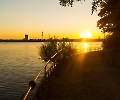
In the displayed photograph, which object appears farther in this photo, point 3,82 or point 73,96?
point 3,82

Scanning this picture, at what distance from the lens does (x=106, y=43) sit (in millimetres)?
45688

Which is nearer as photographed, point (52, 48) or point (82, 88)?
point (82, 88)

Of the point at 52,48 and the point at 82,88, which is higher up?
the point at 52,48

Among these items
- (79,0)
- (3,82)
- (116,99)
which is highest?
(79,0)

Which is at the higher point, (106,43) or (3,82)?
(106,43)

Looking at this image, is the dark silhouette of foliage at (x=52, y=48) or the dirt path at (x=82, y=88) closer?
the dirt path at (x=82, y=88)

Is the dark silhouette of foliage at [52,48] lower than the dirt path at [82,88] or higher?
higher

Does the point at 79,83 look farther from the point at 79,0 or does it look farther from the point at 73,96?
the point at 79,0

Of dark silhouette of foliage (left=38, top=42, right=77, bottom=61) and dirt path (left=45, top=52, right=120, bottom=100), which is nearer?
dirt path (left=45, top=52, right=120, bottom=100)

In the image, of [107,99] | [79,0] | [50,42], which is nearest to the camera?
[107,99]

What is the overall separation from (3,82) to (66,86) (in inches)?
581

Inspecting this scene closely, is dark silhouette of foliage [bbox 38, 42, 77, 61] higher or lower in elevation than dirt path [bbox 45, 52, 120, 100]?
higher

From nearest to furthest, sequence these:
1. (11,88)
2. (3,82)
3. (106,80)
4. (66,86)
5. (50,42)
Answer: (66,86), (106,80), (11,88), (3,82), (50,42)

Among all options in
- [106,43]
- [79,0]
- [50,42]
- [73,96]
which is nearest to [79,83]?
[73,96]
